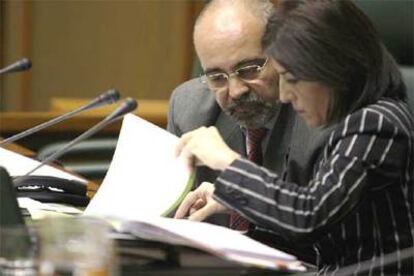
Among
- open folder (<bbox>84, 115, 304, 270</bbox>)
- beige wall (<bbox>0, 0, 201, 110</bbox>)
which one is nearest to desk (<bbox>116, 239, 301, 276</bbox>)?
open folder (<bbox>84, 115, 304, 270</bbox>)

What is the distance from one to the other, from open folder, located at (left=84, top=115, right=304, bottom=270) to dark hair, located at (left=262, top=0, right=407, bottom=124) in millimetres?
291

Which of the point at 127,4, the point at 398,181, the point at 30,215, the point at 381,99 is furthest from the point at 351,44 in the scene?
the point at 127,4

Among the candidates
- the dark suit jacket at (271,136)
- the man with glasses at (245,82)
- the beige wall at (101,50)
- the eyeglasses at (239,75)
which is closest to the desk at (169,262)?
the dark suit jacket at (271,136)

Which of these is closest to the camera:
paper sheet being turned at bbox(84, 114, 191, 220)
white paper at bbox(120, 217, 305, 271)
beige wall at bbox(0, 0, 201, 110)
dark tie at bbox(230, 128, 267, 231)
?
white paper at bbox(120, 217, 305, 271)

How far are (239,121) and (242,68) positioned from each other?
0.14 metres

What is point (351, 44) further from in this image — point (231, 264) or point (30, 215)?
point (30, 215)

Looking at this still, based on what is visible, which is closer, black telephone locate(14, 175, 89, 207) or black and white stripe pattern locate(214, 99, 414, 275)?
black and white stripe pattern locate(214, 99, 414, 275)

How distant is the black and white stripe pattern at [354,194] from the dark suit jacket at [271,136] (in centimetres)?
24

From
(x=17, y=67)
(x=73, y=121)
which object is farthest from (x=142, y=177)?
(x=73, y=121)

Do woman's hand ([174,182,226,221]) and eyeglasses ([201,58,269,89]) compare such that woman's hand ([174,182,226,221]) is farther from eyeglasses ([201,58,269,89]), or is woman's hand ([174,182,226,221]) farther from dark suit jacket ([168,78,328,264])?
eyeglasses ([201,58,269,89])

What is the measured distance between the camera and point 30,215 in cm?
215

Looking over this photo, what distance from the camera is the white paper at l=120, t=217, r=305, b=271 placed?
1.56 meters

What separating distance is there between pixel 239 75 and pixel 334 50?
54cm

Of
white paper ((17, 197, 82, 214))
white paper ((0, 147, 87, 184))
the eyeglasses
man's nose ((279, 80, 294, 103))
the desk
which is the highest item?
man's nose ((279, 80, 294, 103))
